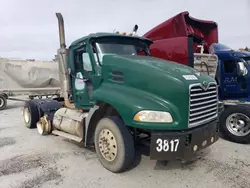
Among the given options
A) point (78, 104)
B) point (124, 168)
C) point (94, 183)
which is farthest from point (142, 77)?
point (78, 104)

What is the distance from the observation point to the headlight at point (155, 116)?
10.9ft

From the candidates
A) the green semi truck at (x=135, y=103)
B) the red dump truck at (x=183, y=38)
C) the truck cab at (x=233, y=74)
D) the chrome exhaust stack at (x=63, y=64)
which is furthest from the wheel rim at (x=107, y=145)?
the truck cab at (x=233, y=74)

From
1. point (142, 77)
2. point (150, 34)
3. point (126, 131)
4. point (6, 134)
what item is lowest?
point (6, 134)

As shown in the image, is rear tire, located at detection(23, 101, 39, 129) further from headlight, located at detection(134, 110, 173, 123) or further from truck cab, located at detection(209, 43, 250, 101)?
truck cab, located at detection(209, 43, 250, 101)

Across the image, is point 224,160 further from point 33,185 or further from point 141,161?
point 33,185

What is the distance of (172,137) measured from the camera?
11.0 ft

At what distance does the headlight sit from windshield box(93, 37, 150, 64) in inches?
62.8

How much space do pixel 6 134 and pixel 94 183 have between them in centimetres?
420

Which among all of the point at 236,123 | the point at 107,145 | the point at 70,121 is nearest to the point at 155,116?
the point at 107,145

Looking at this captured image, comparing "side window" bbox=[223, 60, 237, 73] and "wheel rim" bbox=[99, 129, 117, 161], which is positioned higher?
"side window" bbox=[223, 60, 237, 73]

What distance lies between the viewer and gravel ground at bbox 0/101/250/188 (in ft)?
11.8

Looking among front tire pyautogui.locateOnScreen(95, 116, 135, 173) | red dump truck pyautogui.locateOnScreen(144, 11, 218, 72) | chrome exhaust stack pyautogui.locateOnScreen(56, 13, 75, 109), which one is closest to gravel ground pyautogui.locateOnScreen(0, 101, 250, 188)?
front tire pyautogui.locateOnScreen(95, 116, 135, 173)

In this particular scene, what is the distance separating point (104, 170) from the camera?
4051mm

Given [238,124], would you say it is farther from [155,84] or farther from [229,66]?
[155,84]
